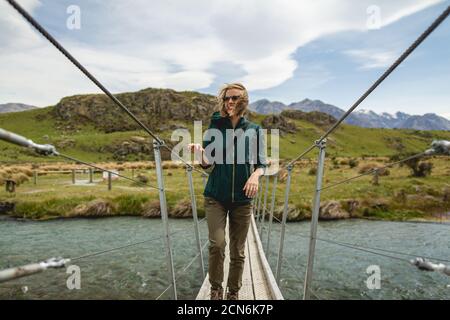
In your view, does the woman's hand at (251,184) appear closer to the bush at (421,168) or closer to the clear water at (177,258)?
the clear water at (177,258)

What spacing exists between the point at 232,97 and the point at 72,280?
25.3 feet

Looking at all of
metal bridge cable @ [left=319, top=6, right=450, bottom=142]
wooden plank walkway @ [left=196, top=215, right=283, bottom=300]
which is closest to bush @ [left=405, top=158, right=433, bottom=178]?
wooden plank walkway @ [left=196, top=215, right=283, bottom=300]

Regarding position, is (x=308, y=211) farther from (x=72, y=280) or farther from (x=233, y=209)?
(x=233, y=209)

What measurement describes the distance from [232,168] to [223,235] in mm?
559

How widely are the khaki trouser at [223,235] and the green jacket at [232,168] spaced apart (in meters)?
0.08

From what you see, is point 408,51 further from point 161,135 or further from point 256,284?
point 161,135

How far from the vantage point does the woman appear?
2588 mm

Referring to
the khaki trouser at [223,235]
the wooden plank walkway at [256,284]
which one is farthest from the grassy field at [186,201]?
the khaki trouser at [223,235]

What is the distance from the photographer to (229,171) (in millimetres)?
2600

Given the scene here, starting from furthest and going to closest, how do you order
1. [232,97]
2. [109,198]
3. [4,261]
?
[109,198] < [4,261] < [232,97]

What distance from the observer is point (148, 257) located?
9.91m
